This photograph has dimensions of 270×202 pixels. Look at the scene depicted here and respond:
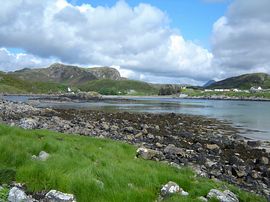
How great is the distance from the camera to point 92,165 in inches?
477

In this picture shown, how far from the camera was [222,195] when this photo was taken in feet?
33.1

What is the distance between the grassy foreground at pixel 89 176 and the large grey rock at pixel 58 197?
52cm

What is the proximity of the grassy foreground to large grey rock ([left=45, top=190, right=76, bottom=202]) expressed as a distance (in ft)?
1.69

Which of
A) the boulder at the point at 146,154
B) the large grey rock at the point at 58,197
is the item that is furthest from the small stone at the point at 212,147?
the large grey rock at the point at 58,197

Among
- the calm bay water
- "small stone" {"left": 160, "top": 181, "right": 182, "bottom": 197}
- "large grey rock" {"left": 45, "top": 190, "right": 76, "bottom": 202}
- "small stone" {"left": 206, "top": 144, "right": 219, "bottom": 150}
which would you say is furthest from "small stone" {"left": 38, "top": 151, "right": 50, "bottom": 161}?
the calm bay water

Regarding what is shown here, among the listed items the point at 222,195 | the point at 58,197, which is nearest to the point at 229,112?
the point at 222,195

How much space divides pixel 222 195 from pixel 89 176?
4088 mm

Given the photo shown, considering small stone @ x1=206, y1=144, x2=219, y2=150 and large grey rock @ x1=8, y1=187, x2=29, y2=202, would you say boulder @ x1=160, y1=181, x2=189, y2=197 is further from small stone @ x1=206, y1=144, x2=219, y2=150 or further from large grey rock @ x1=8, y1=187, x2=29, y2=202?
small stone @ x1=206, y1=144, x2=219, y2=150

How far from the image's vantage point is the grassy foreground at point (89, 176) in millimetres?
9766

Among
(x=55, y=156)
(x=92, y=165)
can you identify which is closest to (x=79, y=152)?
(x=55, y=156)

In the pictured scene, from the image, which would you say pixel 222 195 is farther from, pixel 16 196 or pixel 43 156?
pixel 43 156

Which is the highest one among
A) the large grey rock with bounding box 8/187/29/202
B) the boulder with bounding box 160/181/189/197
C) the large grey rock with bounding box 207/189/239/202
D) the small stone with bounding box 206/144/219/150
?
the large grey rock with bounding box 8/187/29/202

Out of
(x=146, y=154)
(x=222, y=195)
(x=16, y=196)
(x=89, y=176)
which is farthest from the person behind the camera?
(x=146, y=154)

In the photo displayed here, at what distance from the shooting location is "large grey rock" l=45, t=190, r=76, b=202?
8828 millimetres
